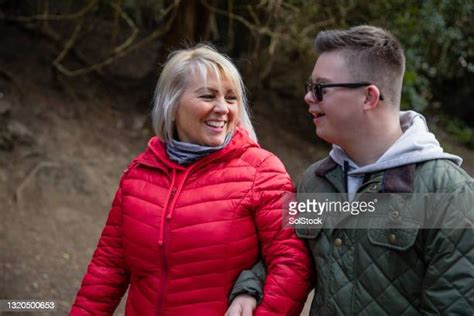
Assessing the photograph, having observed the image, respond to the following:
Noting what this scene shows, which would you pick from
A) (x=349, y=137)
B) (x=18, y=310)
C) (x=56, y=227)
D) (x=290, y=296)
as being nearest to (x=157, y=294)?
(x=290, y=296)

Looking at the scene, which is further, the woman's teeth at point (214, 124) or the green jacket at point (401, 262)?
Result: the woman's teeth at point (214, 124)

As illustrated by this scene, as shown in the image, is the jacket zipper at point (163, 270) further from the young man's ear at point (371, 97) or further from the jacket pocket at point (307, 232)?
the young man's ear at point (371, 97)

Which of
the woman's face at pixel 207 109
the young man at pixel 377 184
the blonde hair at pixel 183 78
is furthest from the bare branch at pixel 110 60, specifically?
the young man at pixel 377 184

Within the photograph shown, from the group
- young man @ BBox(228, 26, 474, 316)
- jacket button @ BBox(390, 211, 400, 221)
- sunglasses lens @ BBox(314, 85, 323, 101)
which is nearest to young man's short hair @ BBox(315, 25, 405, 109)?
young man @ BBox(228, 26, 474, 316)

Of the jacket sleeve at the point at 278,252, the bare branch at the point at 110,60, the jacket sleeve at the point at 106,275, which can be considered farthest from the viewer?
the bare branch at the point at 110,60

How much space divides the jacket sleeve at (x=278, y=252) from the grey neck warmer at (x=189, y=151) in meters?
0.19

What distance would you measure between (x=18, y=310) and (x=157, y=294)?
6.94ft

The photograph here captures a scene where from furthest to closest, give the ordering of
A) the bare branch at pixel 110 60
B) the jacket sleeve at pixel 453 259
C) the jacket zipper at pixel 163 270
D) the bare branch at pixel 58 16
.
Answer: the bare branch at pixel 110 60
the bare branch at pixel 58 16
the jacket zipper at pixel 163 270
the jacket sleeve at pixel 453 259

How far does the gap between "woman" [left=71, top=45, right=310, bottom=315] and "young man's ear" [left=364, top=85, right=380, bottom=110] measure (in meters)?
0.41

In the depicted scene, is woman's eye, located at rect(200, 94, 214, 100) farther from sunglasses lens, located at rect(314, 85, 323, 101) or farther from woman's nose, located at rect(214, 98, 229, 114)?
sunglasses lens, located at rect(314, 85, 323, 101)

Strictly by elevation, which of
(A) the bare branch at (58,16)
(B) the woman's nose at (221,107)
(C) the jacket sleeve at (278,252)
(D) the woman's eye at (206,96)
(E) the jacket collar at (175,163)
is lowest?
(C) the jacket sleeve at (278,252)

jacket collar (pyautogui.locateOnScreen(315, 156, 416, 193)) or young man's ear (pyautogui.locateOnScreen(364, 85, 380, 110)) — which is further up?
young man's ear (pyautogui.locateOnScreen(364, 85, 380, 110))

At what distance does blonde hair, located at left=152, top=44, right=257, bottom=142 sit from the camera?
2.21 meters

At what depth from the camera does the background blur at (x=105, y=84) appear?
16.3 ft
